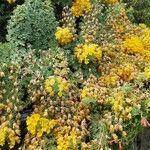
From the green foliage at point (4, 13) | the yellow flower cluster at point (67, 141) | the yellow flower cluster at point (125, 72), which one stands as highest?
the green foliage at point (4, 13)

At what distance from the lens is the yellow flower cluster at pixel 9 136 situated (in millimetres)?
4602

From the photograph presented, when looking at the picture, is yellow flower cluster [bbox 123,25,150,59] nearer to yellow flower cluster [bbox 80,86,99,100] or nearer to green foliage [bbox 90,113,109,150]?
yellow flower cluster [bbox 80,86,99,100]

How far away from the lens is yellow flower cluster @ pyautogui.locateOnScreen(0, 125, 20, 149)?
4.60 meters

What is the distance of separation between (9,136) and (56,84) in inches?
26.1

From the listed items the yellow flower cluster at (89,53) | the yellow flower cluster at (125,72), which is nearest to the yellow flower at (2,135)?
the yellow flower cluster at (89,53)

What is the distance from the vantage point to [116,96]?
15.9ft

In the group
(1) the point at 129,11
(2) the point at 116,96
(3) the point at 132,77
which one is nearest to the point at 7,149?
(2) the point at 116,96

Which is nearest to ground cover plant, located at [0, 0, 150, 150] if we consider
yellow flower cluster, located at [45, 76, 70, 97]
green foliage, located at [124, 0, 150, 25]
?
yellow flower cluster, located at [45, 76, 70, 97]

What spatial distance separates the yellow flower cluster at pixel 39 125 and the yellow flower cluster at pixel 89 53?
2.94 ft

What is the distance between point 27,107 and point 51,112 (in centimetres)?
37

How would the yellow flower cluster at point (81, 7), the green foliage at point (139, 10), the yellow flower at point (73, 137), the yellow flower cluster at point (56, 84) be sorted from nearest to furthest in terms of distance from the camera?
the yellow flower at point (73, 137) → the yellow flower cluster at point (56, 84) → the yellow flower cluster at point (81, 7) → the green foliage at point (139, 10)

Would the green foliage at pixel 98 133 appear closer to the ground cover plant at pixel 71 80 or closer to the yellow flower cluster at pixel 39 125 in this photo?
the ground cover plant at pixel 71 80

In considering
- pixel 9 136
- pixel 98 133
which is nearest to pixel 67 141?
pixel 98 133

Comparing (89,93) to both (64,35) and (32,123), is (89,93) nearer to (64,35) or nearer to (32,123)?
(32,123)
